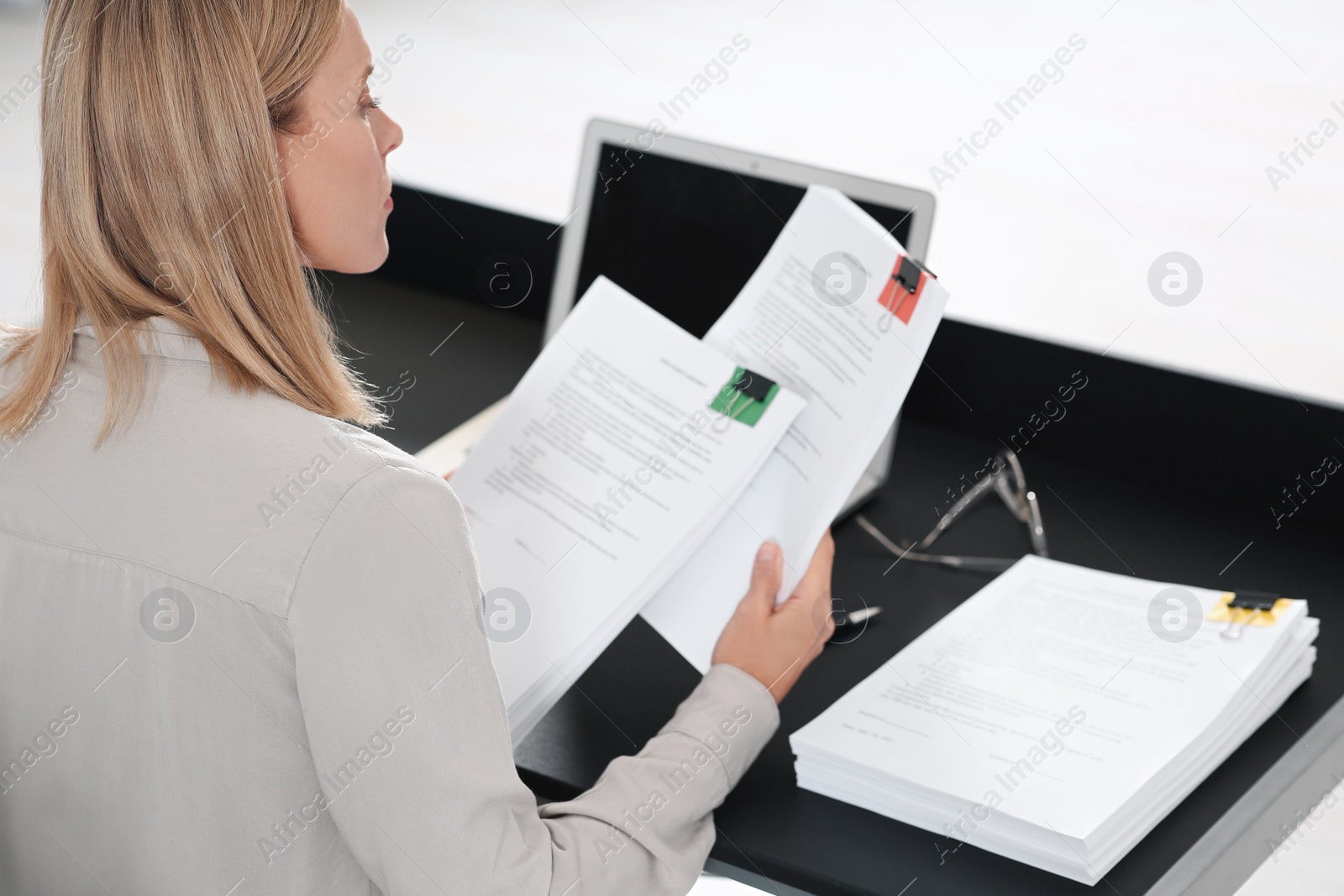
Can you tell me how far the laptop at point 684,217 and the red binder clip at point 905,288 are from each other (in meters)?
0.29

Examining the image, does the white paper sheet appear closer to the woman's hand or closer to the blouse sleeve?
the woman's hand

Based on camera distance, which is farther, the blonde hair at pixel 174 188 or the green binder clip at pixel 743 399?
the green binder clip at pixel 743 399

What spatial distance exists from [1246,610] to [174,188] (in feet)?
3.23

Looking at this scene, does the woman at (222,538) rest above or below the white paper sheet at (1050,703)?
below

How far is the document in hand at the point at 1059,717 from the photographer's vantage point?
3.24 ft

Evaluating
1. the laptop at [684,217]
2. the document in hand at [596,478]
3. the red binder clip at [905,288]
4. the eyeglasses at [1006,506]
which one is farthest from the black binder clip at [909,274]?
the eyeglasses at [1006,506]

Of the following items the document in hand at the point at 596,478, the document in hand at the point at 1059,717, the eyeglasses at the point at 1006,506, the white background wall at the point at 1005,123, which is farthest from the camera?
the white background wall at the point at 1005,123

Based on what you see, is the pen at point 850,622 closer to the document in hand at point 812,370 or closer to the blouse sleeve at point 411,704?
the document in hand at point 812,370

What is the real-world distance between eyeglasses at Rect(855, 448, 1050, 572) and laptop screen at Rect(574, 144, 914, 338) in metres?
→ 0.32

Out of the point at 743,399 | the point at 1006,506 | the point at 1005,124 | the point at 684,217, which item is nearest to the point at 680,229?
the point at 684,217

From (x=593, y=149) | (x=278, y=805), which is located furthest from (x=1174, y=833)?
(x=593, y=149)

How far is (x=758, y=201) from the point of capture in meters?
1.45

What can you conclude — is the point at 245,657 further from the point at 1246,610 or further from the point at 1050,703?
the point at 1246,610

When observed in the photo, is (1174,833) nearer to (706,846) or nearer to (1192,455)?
(706,846)
